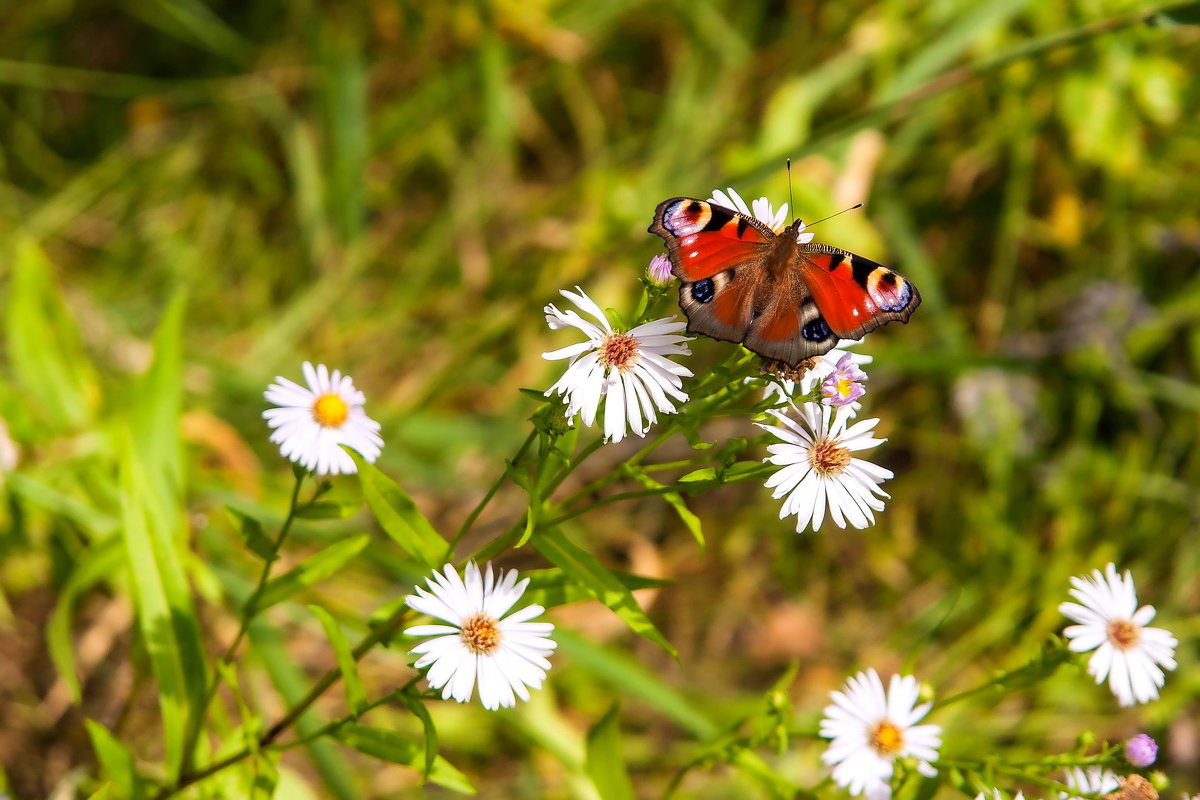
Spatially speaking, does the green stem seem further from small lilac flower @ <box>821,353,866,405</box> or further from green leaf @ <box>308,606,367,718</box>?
green leaf @ <box>308,606,367,718</box>

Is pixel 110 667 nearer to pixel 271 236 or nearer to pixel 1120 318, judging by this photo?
pixel 271 236

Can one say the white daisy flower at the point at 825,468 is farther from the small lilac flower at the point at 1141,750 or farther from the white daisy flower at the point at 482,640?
the small lilac flower at the point at 1141,750

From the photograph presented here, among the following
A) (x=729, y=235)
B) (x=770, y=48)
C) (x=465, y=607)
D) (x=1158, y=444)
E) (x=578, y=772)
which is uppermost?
(x=770, y=48)

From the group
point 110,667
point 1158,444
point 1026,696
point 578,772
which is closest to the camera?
point 578,772

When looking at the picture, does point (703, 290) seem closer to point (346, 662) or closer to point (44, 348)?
point (346, 662)

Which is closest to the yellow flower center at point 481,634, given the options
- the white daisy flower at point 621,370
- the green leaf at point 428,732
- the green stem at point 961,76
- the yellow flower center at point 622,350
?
the green leaf at point 428,732

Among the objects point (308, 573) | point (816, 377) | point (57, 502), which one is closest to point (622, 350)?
point (816, 377)

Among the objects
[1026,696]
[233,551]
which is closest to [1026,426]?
[1026,696]
